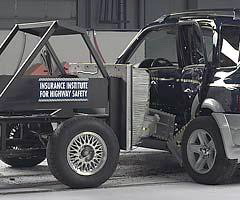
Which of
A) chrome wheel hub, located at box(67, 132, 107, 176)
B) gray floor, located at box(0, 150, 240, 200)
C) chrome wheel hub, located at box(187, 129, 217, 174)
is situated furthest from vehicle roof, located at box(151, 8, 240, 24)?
chrome wheel hub, located at box(67, 132, 107, 176)

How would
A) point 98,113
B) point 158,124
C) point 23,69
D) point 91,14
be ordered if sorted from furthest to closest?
point 91,14
point 158,124
point 98,113
point 23,69

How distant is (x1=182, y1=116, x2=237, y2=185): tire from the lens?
7617 millimetres

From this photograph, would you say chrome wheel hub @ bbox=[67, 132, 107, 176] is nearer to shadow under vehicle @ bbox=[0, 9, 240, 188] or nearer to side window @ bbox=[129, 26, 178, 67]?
shadow under vehicle @ bbox=[0, 9, 240, 188]

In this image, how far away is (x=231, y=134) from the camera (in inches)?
297

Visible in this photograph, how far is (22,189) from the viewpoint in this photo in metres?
7.60

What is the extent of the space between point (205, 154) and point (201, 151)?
0.07 meters

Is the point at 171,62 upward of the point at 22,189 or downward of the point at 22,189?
upward

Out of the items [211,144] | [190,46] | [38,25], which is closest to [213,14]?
[190,46]

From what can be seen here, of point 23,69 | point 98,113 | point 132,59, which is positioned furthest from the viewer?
point 132,59

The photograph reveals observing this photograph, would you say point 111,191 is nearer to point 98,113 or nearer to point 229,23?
point 98,113

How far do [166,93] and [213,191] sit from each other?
70.5 inches

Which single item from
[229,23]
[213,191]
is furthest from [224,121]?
[229,23]

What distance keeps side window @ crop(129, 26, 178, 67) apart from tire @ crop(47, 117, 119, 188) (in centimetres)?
182

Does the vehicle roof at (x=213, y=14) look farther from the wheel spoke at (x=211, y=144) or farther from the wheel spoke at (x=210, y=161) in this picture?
the wheel spoke at (x=210, y=161)
